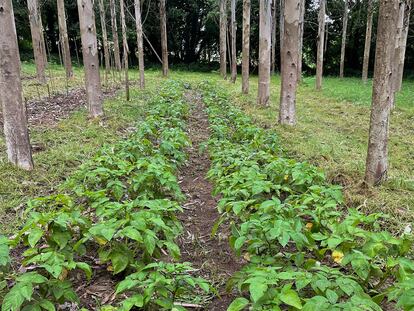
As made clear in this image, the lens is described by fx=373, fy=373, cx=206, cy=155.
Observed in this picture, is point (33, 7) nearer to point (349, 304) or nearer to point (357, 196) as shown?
point (357, 196)

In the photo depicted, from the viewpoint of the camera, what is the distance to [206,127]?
887cm

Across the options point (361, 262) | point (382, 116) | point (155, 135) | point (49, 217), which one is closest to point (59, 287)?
point (49, 217)

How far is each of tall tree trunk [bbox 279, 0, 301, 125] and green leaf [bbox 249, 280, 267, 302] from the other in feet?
22.1

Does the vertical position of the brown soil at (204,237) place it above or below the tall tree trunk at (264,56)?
below

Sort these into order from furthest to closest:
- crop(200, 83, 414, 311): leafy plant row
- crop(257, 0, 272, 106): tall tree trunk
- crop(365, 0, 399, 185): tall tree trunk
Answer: crop(257, 0, 272, 106): tall tree trunk, crop(365, 0, 399, 185): tall tree trunk, crop(200, 83, 414, 311): leafy plant row

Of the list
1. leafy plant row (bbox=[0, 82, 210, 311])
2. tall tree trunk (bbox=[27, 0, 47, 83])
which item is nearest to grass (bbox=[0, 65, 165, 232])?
leafy plant row (bbox=[0, 82, 210, 311])

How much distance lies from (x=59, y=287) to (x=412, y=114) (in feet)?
35.2

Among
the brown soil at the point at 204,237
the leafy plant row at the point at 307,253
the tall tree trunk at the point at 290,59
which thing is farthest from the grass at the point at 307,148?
the brown soil at the point at 204,237

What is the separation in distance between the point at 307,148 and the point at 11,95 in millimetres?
4635

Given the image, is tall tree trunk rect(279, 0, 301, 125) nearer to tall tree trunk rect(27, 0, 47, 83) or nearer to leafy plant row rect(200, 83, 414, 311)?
leafy plant row rect(200, 83, 414, 311)

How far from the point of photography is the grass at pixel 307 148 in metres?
4.30

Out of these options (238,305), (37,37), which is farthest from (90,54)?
(238,305)

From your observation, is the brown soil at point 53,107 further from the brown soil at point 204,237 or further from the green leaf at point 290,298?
the green leaf at point 290,298

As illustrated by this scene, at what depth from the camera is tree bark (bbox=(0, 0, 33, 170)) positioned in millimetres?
4754
